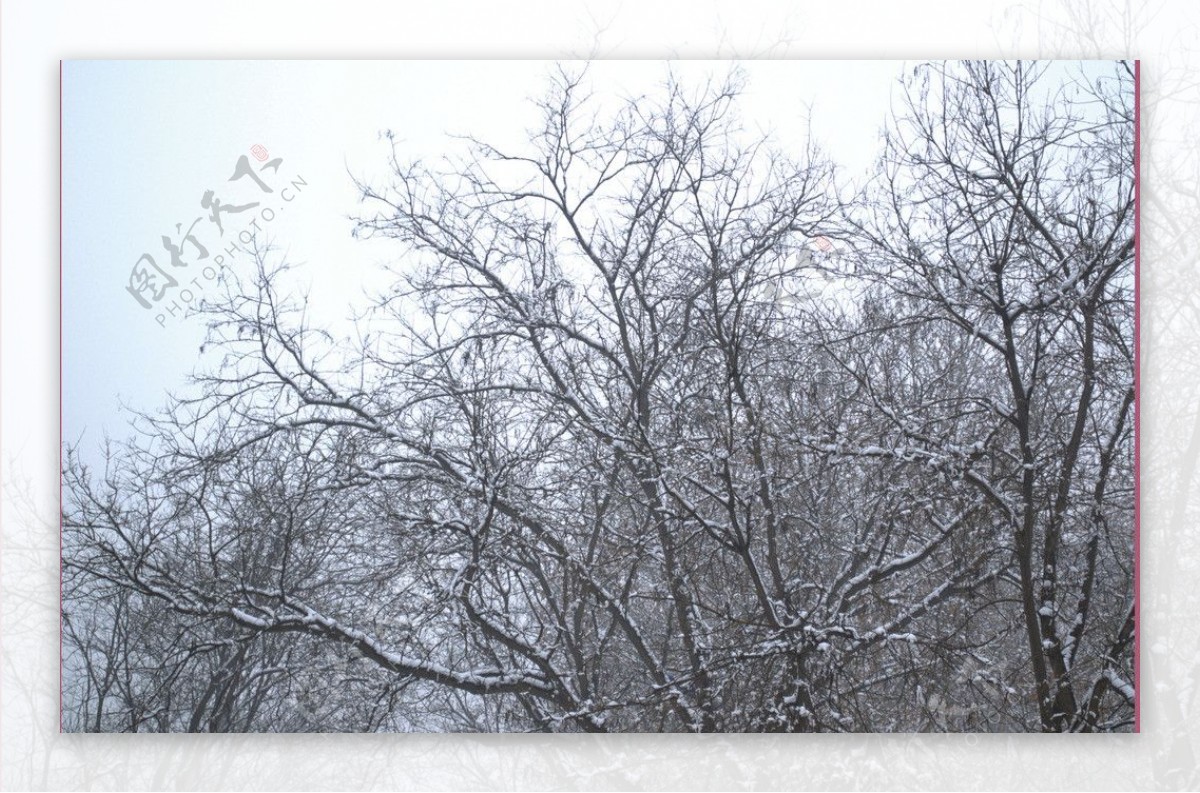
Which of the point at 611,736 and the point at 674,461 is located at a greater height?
the point at 674,461

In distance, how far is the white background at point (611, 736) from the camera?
3.43 m

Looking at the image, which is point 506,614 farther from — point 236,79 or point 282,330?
point 236,79

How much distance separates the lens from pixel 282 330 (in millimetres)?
3457

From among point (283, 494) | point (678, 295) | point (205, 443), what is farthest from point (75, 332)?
point (678, 295)

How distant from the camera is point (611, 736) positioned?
3473 mm
